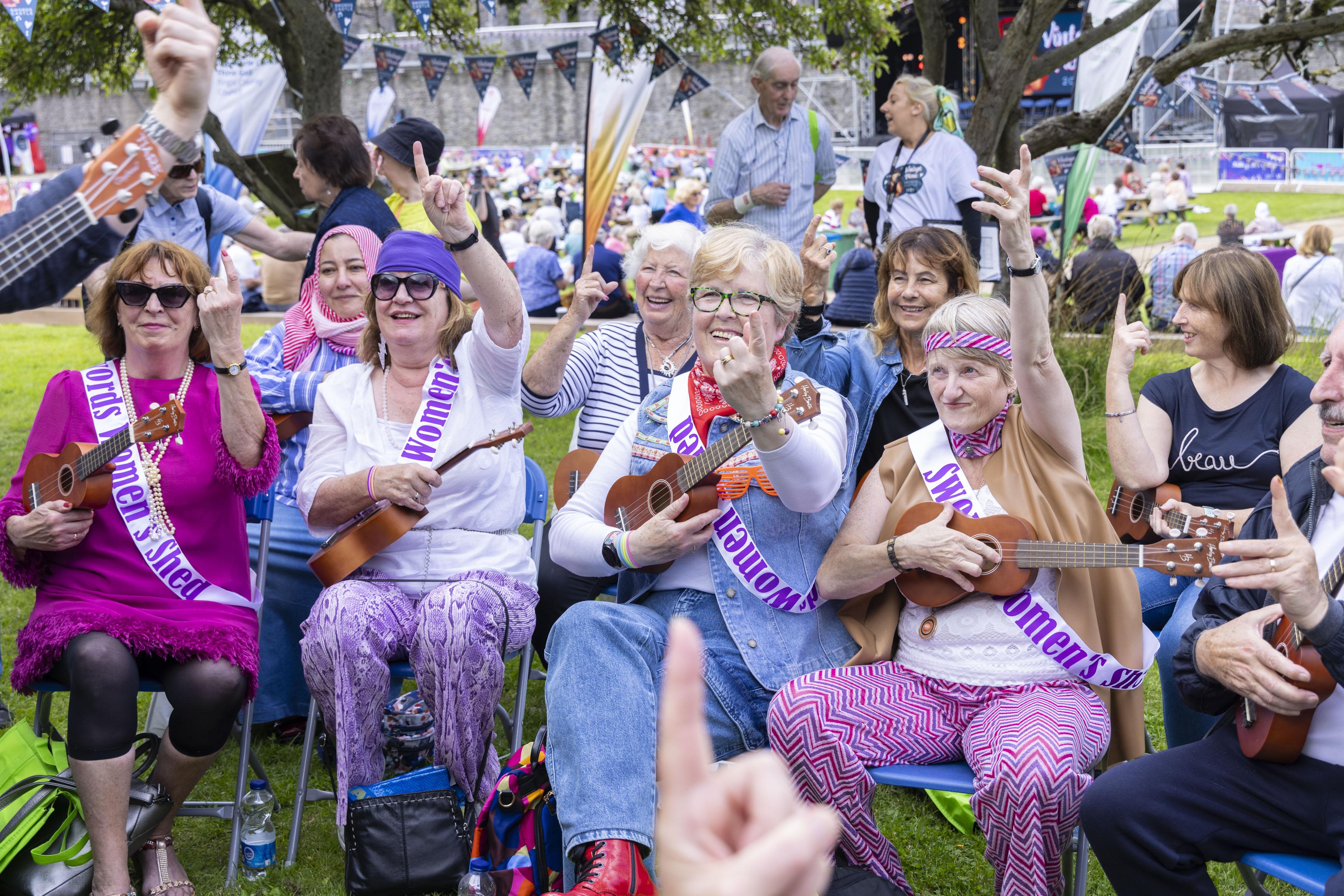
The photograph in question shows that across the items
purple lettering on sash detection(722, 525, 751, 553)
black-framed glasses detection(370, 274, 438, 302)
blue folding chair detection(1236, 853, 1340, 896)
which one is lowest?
blue folding chair detection(1236, 853, 1340, 896)

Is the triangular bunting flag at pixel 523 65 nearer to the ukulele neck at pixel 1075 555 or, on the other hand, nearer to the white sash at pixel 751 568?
the white sash at pixel 751 568

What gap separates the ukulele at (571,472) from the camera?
12.6 feet

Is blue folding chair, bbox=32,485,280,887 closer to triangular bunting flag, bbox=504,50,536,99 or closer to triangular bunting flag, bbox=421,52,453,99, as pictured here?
triangular bunting flag, bbox=421,52,453,99

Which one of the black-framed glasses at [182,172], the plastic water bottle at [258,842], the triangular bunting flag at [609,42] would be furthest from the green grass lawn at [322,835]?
the triangular bunting flag at [609,42]

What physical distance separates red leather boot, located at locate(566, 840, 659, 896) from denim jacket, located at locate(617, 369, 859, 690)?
0.58 meters

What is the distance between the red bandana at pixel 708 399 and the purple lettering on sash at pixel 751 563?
338 mm

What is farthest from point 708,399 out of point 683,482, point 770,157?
point 770,157

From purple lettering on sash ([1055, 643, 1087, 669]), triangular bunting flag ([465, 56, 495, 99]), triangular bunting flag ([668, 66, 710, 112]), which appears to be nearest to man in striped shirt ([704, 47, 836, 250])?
triangular bunting flag ([668, 66, 710, 112])

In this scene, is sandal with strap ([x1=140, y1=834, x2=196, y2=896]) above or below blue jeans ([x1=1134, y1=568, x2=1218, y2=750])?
below

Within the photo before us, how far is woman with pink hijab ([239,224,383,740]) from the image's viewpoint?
405 centimetres

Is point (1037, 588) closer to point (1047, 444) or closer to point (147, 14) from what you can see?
point (1047, 444)

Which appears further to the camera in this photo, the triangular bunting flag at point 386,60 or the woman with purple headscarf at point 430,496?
the triangular bunting flag at point 386,60

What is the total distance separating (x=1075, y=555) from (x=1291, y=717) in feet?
1.89

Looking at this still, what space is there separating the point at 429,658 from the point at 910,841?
60.1 inches
